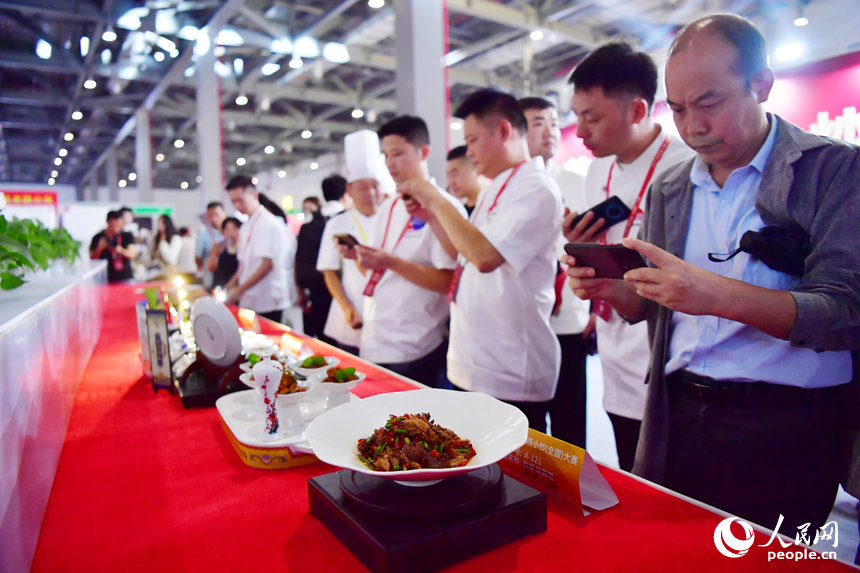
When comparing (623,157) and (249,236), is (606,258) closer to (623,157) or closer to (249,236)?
(623,157)

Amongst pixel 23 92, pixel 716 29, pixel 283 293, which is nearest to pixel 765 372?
pixel 716 29

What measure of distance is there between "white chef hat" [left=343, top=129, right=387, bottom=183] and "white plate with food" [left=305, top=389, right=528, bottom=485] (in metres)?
2.01

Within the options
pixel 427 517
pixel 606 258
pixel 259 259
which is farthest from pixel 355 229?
pixel 427 517

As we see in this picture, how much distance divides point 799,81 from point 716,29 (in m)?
3.36

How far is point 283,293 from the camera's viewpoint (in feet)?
13.2

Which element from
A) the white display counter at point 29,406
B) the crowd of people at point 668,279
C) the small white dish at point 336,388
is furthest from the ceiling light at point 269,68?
the small white dish at point 336,388

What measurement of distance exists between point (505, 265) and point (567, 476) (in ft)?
3.34

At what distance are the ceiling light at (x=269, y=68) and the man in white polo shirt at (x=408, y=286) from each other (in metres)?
7.30

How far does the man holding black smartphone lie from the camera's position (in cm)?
154

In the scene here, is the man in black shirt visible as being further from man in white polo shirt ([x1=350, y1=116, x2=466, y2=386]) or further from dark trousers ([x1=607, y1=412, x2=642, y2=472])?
dark trousers ([x1=607, y1=412, x2=642, y2=472])

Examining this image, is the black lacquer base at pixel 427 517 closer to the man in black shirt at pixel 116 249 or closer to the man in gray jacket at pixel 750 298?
the man in gray jacket at pixel 750 298

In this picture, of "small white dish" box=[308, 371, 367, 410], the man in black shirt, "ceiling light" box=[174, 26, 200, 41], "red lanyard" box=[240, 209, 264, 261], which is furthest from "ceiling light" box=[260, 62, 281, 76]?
"small white dish" box=[308, 371, 367, 410]

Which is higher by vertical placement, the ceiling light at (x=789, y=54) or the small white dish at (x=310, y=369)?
the ceiling light at (x=789, y=54)

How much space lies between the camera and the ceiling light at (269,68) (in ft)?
28.7
